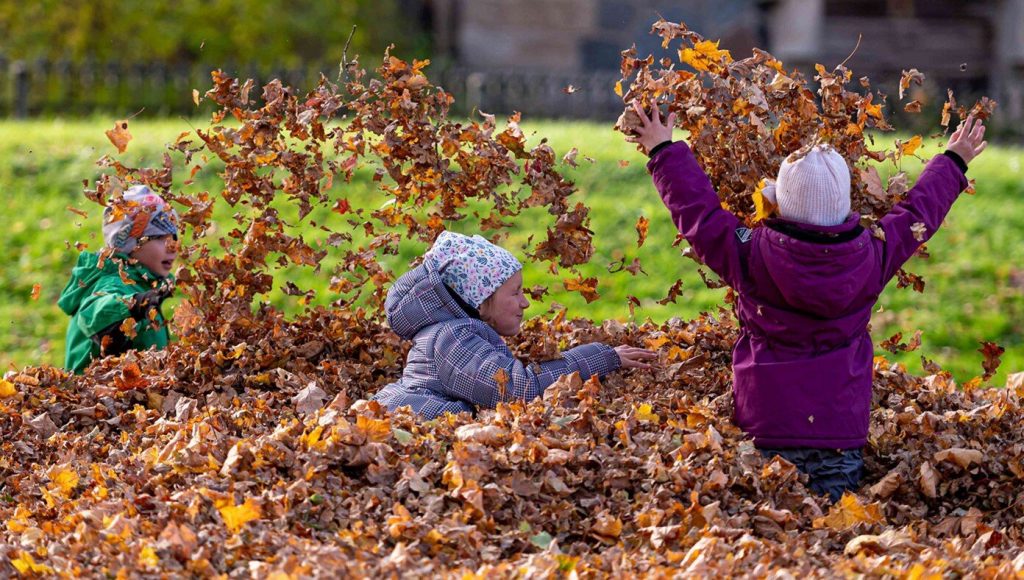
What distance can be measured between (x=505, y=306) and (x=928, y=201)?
1.46 m

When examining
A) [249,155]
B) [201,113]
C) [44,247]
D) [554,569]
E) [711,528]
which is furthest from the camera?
[201,113]

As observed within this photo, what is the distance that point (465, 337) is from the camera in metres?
4.55

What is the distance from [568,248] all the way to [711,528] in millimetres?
1736

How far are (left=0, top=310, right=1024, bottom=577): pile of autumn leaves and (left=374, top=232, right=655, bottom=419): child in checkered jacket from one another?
0.15 meters

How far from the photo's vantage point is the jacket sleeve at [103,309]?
539 centimetres

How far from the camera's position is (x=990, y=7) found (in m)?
17.3

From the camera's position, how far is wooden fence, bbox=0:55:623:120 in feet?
51.1

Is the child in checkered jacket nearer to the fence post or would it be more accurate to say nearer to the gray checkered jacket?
the gray checkered jacket

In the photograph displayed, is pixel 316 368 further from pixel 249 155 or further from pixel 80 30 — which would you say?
pixel 80 30

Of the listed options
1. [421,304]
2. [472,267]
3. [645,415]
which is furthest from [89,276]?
[645,415]

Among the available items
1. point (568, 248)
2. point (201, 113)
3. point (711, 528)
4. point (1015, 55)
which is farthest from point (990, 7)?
point (711, 528)

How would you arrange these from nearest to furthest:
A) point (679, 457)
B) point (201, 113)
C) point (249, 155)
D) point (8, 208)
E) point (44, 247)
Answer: point (679, 457)
point (249, 155)
point (44, 247)
point (8, 208)
point (201, 113)

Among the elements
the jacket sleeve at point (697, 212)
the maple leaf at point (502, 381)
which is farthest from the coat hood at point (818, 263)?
the maple leaf at point (502, 381)

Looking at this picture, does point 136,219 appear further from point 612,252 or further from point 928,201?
point 612,252
